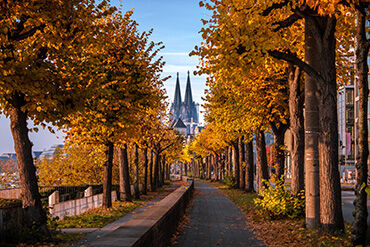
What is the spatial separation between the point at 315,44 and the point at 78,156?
32415mm

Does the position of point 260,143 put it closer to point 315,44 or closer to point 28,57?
point 315,44

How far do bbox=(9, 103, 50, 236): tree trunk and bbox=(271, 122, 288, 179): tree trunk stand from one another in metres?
12.0

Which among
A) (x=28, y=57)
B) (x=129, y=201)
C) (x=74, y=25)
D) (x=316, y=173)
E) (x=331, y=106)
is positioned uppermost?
(x=74, y=25)

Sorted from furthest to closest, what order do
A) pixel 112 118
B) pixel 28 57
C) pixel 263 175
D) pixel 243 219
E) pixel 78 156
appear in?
pixel 78 156 < pixel 263 175 < pixel 112 118 < pixel 243 219 < pixel 28 57

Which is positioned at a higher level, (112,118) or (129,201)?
(112,118)

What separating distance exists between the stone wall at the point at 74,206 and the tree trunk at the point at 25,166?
6289mm

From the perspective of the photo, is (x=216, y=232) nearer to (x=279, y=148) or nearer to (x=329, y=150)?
(x=329, y=150)

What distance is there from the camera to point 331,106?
1066 cm

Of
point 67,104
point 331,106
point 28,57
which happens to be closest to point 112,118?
point 67,104

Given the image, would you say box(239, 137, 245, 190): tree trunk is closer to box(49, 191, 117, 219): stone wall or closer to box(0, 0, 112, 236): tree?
box(49, 191, 117, 219): stone wall

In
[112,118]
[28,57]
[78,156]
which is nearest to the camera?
[28,57]

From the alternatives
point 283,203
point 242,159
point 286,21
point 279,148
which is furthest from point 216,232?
point 242,159

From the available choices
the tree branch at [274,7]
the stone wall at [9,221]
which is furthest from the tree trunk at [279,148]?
the stone wall at [9,221]

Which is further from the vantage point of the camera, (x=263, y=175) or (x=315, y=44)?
(x=263, y=175)
